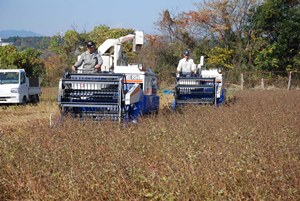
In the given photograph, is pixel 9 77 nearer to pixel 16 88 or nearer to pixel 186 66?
pixel 16 88

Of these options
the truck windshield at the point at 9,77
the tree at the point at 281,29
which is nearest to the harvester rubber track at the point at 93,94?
the truck windshield at the point at 9,77

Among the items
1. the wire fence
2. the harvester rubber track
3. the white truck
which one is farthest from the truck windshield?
the wire fence

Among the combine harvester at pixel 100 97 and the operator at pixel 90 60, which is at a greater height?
the operator at pixel 90 60

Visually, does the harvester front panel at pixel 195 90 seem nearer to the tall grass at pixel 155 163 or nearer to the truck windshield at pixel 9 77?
the tall grass at pixel 155 163

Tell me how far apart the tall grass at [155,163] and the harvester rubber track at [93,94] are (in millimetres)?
1742

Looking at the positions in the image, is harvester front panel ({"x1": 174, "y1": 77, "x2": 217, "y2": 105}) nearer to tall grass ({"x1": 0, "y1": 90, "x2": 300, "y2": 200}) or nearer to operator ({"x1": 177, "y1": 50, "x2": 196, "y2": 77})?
operator ({"x1": 177, "y1": 50, "x2": 196, "y2": 77})

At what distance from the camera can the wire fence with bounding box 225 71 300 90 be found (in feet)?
103

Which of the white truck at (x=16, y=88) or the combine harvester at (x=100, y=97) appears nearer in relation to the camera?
the combine harvester at (x=100, y=97)

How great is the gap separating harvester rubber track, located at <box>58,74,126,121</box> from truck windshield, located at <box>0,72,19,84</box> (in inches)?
451

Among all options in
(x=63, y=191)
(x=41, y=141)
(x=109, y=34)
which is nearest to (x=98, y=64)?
(x=41, y=141)

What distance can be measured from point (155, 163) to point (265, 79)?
1055 inches

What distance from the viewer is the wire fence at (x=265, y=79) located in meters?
31.3

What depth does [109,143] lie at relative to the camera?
7.35 meters

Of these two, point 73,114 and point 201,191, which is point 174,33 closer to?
point 73,114
